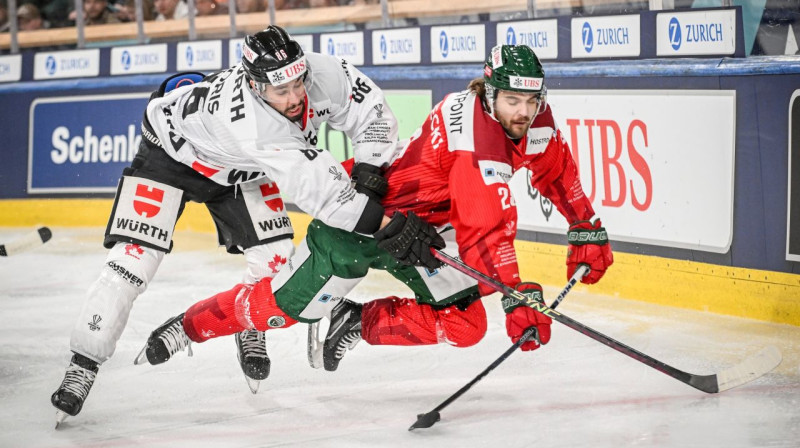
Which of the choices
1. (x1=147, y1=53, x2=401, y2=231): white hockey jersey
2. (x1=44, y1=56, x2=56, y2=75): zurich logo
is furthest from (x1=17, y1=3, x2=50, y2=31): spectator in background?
(x1=147, y1=53, x2=401, y2=231): white hockey jersey

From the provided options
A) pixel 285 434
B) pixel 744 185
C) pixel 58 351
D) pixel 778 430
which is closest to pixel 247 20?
pixel 58 351

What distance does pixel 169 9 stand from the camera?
8078 millimetres

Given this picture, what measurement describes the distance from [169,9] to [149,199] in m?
4.39

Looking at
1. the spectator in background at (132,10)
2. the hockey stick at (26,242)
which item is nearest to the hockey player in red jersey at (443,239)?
the hockey stick at (26,242)

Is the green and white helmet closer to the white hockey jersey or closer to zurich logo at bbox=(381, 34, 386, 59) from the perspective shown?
the white hockey jersey

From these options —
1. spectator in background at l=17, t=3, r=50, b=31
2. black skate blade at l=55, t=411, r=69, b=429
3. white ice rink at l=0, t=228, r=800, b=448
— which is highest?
spectator in background at l=17, t=3, r=50, b=31

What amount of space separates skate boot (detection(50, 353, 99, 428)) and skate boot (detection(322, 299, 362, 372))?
869mm

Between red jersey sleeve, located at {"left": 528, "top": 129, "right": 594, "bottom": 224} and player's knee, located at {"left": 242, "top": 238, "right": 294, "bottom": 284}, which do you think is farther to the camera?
player's knee, located at {"left": 242, "top": 238, "right": 294, "bottom": 284}

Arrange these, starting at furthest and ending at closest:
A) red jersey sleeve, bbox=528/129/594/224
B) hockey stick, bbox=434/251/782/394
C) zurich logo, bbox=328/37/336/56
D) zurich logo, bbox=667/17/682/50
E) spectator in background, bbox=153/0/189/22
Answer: spectator in background, bbox=153/0/189/22 → zurich logo, bbox=328/37/336/56 → zurich logo, bbox=667/17/682/50 → red jersey sleeve, bbox=528/129/594/224 → hockey stick, bbox=434/251/782/394

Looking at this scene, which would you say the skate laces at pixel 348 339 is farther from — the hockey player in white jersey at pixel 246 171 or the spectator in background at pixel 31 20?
the spectator in background at pixel 31 20

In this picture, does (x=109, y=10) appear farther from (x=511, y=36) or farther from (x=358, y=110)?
(x=358, y=110)

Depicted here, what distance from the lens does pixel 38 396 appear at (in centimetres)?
414

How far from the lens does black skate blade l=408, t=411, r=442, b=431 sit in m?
3.54

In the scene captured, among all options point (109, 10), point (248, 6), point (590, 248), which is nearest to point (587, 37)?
point (590, 248)
